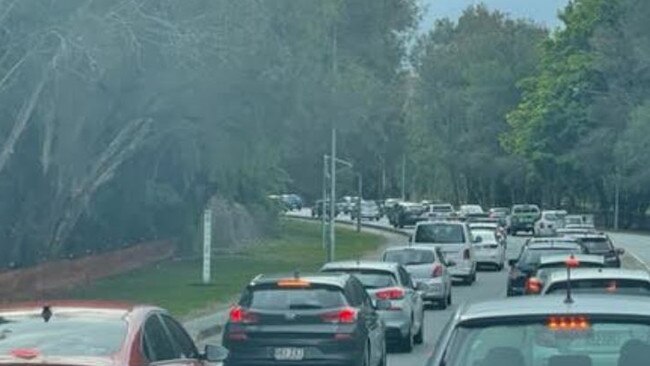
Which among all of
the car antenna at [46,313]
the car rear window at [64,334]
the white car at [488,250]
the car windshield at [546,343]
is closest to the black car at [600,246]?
the white car at [488,250]

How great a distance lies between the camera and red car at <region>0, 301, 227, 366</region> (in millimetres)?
11805

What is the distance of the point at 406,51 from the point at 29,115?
57998 mm

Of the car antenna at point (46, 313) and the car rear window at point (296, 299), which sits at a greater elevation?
the car antenna at point (46, 313)

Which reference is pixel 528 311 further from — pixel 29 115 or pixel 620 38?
pixel 620 38

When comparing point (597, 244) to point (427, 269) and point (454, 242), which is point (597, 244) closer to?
point (454, 242)

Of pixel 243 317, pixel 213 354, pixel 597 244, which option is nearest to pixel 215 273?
pixel 597 244

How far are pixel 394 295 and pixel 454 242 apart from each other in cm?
2331

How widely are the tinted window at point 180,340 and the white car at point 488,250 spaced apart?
4332cm

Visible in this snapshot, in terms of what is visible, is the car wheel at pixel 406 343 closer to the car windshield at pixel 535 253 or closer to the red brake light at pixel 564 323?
the car windshield at pixel 535 253

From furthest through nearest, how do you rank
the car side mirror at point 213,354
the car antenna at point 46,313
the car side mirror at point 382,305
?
1. the car side mirror at point 382,305
2. the car side mirror at point 213,354
3. the car antenna at point 46,313

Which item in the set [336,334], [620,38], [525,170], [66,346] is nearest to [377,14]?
[620,38]

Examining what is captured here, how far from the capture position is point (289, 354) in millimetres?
20812

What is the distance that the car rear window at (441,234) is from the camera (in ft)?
166

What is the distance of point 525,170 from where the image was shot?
119125 mm
